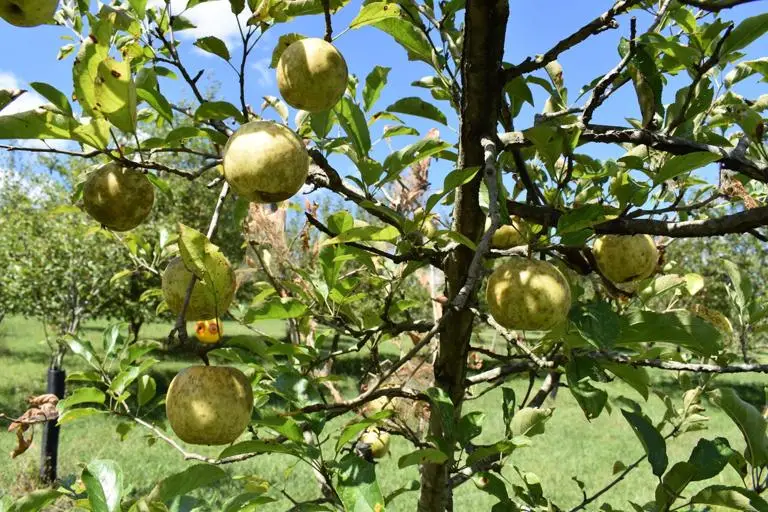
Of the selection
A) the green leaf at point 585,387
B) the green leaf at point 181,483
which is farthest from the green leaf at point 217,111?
the green leaf at point 585,387

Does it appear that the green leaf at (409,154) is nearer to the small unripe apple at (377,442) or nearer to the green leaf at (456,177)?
the green leaf at (456,177)

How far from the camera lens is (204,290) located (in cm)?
100

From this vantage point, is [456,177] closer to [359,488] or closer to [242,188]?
[242,188]

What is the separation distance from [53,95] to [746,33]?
1.43 m

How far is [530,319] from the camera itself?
1.16 meters

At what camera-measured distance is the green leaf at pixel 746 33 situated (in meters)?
1.34

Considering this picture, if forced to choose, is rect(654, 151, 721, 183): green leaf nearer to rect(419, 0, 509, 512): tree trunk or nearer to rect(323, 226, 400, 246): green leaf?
rect(419, 0, 509, 512): tree trunk

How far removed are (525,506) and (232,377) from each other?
1117 mm

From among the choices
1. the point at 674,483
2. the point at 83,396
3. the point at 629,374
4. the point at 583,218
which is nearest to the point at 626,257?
the point at 629,374

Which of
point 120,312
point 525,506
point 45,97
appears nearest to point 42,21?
point 45,97

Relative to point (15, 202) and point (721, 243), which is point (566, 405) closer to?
point (721, 243)

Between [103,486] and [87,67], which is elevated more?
[87,67]

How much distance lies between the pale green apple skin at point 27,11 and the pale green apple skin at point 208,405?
24.4 inches

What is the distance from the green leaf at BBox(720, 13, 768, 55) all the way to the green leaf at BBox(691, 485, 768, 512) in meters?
0.95
